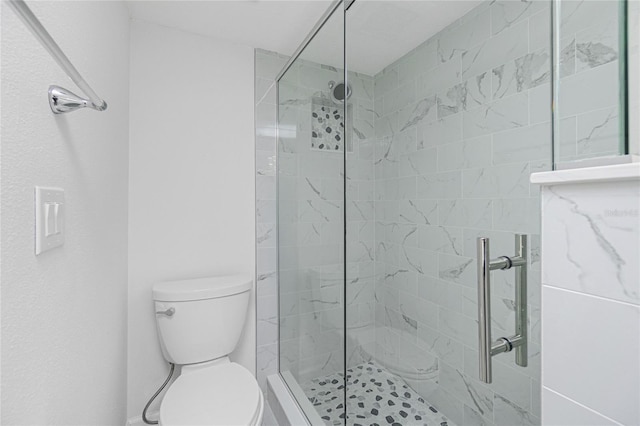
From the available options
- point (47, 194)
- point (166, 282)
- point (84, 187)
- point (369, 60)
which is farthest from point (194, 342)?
point (369, 60)

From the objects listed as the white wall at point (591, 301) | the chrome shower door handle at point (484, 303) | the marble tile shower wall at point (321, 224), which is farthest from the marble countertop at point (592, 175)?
the marble tile shower wall at point (321, 224)

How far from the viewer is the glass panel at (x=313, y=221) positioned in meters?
1.32

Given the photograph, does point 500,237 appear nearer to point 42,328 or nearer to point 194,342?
point 42,328

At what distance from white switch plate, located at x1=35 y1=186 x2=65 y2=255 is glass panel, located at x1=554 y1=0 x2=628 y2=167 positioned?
96 cm

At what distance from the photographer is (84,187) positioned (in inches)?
31.0

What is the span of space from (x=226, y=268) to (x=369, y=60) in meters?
1.31

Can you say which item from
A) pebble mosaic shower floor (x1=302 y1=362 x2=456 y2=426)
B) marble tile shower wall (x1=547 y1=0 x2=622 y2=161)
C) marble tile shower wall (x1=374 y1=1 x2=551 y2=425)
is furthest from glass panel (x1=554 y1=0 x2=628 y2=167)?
pebble mosaic shower floor (x1=302 y1=362 x2=456 y2=426)

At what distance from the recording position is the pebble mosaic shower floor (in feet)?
4.26

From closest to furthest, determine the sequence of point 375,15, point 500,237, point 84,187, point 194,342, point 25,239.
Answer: point 25,239 < point 84,187 < point 500,237 < point 375,15 < point 194,342

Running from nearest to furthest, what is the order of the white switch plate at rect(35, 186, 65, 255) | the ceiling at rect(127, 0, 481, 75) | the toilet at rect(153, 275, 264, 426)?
the white switch plate at rect(35, 186, 65, 255)
the toilet at rect(153, 275, 264, 426)
the ceiling at rect(127, 0, 481, 75)

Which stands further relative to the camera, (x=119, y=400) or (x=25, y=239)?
(x=119, y=400)

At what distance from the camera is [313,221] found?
4.90 feet

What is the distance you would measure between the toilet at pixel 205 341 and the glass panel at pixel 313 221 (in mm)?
318

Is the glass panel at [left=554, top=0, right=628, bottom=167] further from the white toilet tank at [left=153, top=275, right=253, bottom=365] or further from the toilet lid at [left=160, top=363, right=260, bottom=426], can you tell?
the white toilet tank at [left=153, top=275, right=253, bottom=365]
